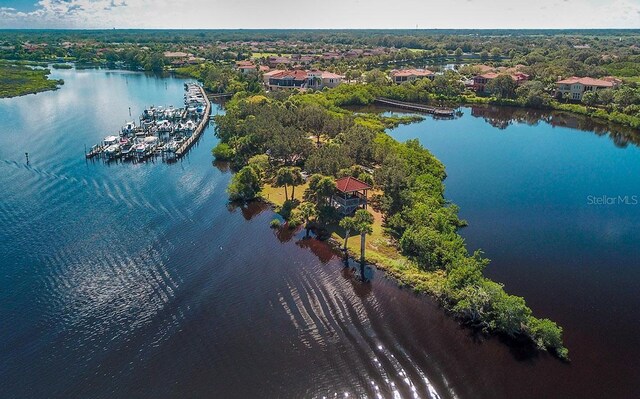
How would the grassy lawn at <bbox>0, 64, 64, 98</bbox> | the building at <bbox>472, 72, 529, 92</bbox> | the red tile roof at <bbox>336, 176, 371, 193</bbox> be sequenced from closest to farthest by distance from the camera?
1. the red tile roof at <bbox>336, 176, 371, 193</bbox>
2. the grassy lawn at <bbox>0, 64, 64, 98</bbox>
3. the building at <bbox>472, 72, 529, 92</bbox>

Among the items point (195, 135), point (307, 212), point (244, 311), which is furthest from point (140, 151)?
point (244, 311)

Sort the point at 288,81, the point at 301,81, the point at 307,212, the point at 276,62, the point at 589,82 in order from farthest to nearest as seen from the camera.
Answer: the point at 276,62 < the point at 288,81 < the point at 301,81 < the point at 589,82 < the point at 307,212

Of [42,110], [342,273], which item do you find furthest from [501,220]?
[42,110]

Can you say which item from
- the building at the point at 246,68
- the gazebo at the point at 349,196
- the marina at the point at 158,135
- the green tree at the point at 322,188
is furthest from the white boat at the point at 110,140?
the building at the point at 246,68

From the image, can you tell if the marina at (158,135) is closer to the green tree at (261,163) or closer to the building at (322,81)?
the green tree at (261,163)

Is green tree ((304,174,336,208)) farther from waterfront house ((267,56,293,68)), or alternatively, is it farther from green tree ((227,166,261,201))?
waterfront house ((267,56,293,68))

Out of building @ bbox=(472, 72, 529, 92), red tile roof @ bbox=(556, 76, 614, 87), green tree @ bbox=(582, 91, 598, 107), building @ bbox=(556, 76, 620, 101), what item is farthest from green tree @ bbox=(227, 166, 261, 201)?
red tile roof @ bbox=(556, 76, 614, 87)
